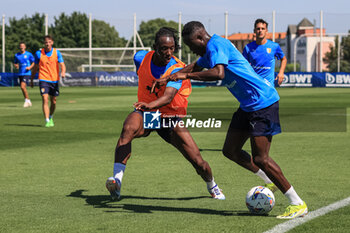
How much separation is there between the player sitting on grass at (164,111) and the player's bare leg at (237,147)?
366 millimetres

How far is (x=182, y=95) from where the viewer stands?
Answer: 23.8 ft

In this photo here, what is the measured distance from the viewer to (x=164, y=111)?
23.3 feet

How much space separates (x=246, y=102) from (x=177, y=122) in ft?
3.65

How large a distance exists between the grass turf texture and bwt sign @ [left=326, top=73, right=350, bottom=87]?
3324 cm

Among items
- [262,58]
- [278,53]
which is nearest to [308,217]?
[262,58]

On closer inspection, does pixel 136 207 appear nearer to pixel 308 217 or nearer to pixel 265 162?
pixel 265 162

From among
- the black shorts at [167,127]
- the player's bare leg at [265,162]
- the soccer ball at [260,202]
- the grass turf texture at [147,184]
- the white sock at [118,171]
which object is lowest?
the grass turf texture at [147,184]

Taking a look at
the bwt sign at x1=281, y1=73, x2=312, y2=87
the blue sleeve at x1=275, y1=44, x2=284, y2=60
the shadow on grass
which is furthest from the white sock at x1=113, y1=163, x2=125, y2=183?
the bwt sign at x1=281, y1=73, x2=312, y2=87

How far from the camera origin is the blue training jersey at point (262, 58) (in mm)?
11555

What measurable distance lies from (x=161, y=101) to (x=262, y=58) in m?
5.50

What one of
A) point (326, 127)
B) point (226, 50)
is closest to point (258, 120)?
point (226, 50)

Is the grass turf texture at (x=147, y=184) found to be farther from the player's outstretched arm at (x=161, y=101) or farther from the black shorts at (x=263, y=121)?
the player's outstretched arm at (x=161, y=101)

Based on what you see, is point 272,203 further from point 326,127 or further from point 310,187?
point 326,127

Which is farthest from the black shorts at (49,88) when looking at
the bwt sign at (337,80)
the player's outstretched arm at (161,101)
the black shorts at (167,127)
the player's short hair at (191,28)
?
the bwt sign at (337,80)
